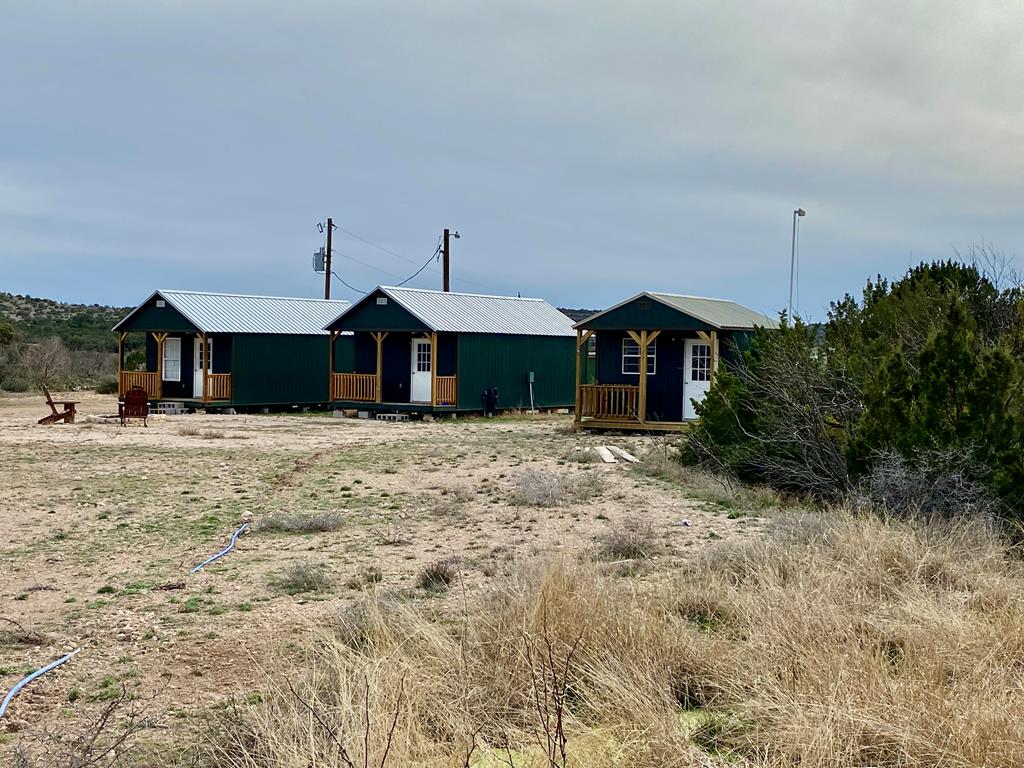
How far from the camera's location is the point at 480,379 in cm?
3047

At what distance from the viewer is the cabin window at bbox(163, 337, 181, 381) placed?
33031 mm

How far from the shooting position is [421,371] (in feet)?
99.8

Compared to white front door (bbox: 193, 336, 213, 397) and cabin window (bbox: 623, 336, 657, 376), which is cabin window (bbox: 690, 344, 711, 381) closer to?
cabin window (bbox: 623, 336, 657, 376)

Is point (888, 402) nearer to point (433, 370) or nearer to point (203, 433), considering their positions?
point (203, 433)

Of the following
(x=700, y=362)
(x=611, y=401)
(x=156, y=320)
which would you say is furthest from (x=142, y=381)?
(x=700, y=362)

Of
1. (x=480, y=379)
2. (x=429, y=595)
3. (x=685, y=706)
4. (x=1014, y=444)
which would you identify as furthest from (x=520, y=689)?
(x=480, y=379)

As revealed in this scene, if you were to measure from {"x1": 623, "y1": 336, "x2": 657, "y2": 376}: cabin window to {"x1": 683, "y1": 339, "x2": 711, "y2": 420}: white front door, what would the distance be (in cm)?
77

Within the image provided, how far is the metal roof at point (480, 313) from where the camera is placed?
98.2 feet

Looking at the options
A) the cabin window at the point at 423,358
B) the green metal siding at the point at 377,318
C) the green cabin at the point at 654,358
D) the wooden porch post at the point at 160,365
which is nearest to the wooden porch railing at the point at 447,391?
the cabin window at the point at 423,358

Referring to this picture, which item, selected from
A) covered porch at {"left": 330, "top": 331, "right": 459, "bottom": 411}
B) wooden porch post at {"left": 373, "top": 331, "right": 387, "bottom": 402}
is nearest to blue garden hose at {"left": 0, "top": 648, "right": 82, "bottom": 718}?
covered porch at {"left": 330, "top": 331, "right": 459, "bottom": 411}

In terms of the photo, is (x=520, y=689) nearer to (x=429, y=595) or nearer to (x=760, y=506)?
(x=429, y=595)

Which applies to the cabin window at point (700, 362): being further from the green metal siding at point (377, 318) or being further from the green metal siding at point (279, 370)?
the green metal siding at point (279, 370)

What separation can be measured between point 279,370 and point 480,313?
241 inches

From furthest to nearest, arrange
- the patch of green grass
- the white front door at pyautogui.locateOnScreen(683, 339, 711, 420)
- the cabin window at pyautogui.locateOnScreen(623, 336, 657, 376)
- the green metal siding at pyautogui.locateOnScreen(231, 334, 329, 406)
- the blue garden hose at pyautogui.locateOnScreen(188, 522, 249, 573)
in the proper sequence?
the green metal siding at pyautogui.locateOnScreen(231, 334, 329, 406)
the cabin window at pyautogui.locateOnScreen(623, 336, 657, 376)
the white front door at pyautogui.locateOnScreen(683, 339, 711, 420)
the blue garden hose at pyautogui.locateOnScreen(188, 522, 249, 573)
the patch of green grass
